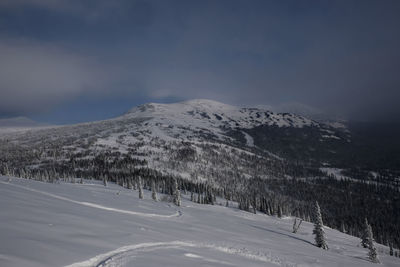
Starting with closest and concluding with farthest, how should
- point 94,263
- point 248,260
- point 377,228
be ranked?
point 94,263, point 248,260, point 377,228

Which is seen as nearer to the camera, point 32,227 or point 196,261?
point 32,227

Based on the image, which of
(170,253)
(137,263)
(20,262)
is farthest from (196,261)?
(20,262)

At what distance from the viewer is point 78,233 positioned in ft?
75.5

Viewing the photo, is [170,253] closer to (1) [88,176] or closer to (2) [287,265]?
(2) [287,265]

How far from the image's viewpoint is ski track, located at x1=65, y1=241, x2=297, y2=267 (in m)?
18.1

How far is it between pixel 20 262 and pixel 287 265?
27451mm

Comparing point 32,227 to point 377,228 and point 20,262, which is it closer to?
point 20,262

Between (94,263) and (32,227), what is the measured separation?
7726 millimetres

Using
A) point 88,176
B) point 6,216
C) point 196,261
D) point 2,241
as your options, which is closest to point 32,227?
point 6,216

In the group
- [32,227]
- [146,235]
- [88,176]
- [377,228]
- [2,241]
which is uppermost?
[2,241]

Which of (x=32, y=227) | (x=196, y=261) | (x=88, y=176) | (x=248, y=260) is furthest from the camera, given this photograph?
(x=88, y=176)

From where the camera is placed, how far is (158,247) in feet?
84.1

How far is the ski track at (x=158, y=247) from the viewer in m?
18.1

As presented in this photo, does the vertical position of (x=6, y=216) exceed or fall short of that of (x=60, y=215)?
it exceeds it
